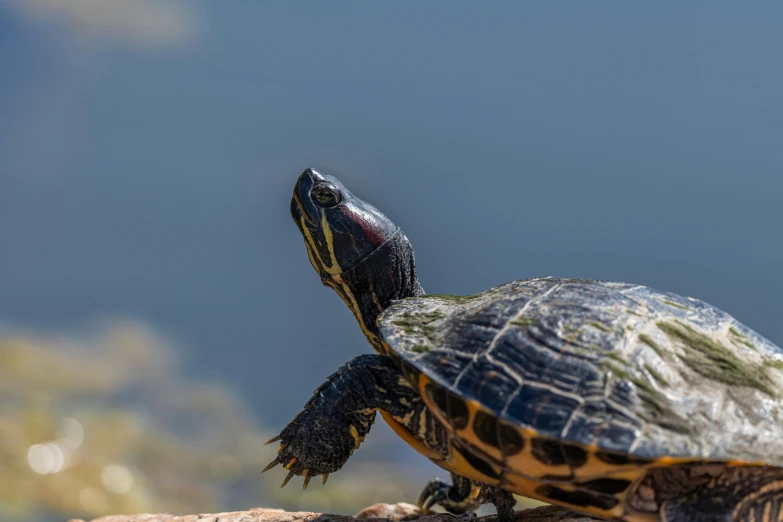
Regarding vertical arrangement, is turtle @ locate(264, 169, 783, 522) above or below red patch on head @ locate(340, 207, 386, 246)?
below

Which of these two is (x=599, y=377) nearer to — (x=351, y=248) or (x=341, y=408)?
(x=341, y=408)

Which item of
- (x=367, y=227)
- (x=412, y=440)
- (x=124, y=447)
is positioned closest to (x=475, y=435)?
(x=412, y=440)

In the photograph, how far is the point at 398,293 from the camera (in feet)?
11.1

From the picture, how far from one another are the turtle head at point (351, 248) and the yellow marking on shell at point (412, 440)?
50 cm

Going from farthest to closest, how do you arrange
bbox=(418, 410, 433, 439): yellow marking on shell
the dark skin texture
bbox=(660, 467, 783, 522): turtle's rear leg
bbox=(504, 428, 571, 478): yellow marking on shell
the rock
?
the dark skin texture → the rock → bbox=(418, 410, 433, 439): yellow marking on shell → bbox=(504, 428, 571, 478): yellow marking on shell → bbox=(660, 467, 783, 522): turtle's rear leg

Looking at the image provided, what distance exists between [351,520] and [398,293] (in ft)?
3.72

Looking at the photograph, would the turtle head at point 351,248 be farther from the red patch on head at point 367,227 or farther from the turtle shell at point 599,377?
the turtle shell at point 599,377

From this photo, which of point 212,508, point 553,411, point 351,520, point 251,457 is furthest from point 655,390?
point 251,457

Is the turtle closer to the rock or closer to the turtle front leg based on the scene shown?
the turtle front leg

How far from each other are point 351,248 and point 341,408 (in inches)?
36.1

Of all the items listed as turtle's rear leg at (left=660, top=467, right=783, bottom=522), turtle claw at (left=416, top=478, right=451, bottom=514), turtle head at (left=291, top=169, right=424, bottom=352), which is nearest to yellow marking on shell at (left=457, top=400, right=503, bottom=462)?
turtle's rear leg at (left=660, top=467, right=783, bottom=522)

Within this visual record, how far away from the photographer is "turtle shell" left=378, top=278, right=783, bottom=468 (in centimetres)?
201

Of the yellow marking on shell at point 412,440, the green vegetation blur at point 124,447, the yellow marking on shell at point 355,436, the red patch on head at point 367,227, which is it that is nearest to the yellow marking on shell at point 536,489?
the yellow marking on shell at point 412,440

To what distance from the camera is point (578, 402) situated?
2.11 metres
